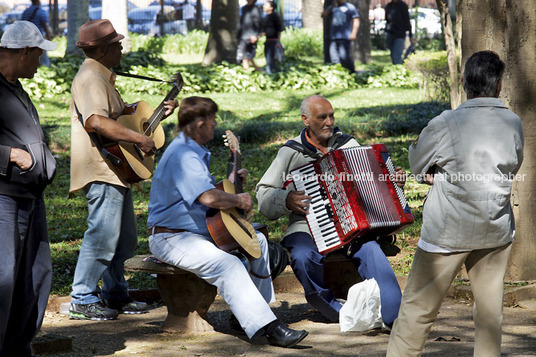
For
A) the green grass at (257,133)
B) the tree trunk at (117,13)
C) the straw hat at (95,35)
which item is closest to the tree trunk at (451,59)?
the green grass at (257,133)

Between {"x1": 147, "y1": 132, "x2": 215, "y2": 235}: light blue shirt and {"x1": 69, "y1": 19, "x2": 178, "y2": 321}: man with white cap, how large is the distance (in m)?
0.36

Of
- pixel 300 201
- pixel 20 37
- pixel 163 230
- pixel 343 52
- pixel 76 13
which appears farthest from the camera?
pixel 76 13

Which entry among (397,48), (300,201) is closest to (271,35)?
(397,48)

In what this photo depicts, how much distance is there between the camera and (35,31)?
15.0 ft

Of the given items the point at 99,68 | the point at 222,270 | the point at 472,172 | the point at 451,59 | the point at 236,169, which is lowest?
the point at 222,270

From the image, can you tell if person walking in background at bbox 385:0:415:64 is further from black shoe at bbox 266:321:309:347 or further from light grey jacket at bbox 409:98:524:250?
light grey jacket at bbox 409:98:524:250

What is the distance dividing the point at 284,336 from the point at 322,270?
2.43 ft

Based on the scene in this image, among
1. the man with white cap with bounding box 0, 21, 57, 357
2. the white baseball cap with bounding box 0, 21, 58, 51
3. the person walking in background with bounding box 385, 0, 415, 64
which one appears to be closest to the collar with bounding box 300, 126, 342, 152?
the man with white cap with bounding box 0, 21, 57, 357

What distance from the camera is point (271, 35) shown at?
1972 cm

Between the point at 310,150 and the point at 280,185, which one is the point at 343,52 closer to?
the point at 310,150

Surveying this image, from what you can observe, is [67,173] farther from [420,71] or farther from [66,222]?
[420,71]

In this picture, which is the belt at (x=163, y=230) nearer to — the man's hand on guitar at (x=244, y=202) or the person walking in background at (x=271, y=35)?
the man's hand on guitar at (x=244, y=202)

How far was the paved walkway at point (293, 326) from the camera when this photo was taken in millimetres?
5219

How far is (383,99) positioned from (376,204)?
11333 mm
